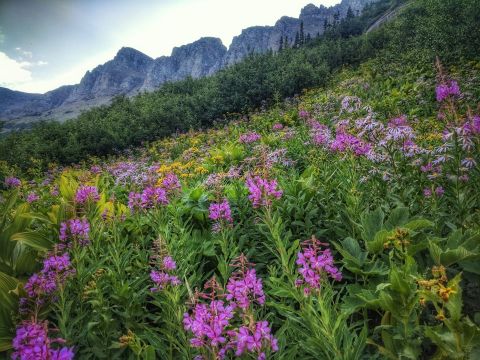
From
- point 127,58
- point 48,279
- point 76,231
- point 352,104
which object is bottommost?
point 48,279

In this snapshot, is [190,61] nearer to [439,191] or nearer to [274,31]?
[274,31]

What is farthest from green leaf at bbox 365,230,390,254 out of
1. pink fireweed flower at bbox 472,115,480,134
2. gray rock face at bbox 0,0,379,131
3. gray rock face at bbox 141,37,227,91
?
gray rock face at bbox 141,37,227,91

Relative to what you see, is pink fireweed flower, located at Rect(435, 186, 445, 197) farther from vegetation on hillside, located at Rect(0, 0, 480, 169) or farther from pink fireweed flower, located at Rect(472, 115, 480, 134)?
vegetation on hillside, located at Rect(0, 0, 480, 169)

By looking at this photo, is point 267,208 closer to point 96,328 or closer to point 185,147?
point 96,328

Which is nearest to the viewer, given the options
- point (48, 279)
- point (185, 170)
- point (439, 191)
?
point (48, 279)

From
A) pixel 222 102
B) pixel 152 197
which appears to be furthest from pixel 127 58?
pixel 152 197

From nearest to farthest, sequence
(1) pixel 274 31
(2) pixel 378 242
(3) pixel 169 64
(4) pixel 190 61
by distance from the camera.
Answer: (2) pixel 378 242 → (1) pixel 274 31 → (3) pixel 169 64 → (4) pixel 190 61

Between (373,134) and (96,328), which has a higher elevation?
(373,134)

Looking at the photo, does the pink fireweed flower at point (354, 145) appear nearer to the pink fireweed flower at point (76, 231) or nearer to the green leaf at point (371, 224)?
the green leaf at point (371, 224)

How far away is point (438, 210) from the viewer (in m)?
2.70

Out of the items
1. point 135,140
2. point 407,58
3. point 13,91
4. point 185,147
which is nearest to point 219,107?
point 135,140

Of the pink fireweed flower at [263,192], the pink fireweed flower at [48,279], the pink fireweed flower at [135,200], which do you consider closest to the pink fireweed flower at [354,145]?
the pink fireweed flower at [263,192]

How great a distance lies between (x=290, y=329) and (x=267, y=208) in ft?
2.63

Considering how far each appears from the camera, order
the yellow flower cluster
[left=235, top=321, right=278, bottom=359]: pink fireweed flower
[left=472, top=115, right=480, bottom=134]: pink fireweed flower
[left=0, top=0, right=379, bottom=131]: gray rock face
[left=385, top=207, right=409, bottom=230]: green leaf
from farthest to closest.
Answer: [left=0, top=0, right=379, bottom=131]: gray rock face < the yellow flower cluster < [left=385, top=207, right=409, bottom=230]: green leaf < [left=472, top=115, right=480, bottom=134]: pink fireweed flower < [left=235, top=321, right=278, bottom=359]: pink fireweed flower
